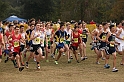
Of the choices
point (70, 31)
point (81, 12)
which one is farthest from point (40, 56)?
point (81, 12)

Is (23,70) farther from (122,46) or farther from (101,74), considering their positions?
(122,46)

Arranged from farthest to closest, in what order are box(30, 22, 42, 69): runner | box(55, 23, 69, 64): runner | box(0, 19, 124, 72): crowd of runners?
box(55, 23, 69, 64): runner → box(30, 22, 42, 69): runner → box(0, 19, 124, 72): crowd of runners

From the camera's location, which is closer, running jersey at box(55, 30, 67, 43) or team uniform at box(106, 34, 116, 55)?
team uniform at box(106, 34, 116, 55)

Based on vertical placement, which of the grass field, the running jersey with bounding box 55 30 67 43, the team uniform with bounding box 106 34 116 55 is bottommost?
the grass field

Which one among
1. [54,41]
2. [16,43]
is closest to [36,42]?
[16,43]

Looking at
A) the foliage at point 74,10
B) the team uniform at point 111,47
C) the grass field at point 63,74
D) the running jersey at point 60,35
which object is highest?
the foliage at point 74,10

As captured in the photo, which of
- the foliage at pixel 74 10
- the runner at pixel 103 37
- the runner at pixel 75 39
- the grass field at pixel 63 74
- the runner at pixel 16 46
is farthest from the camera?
the foliage at pixel 74 10

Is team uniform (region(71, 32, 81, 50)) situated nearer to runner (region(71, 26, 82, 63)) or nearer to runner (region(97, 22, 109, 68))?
runner (region(71, 26, 82, 63))

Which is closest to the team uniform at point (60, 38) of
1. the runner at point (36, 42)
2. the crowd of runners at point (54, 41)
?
the crowd of runners at point (54, 41)

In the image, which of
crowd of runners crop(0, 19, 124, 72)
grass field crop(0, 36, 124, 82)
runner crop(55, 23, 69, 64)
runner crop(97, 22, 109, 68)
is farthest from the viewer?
runner crop(55, 23, 69, 64)

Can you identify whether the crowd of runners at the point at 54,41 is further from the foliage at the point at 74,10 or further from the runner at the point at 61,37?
the foliage at the point at 74,10

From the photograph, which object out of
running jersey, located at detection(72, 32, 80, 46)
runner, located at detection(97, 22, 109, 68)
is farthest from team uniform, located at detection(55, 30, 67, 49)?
runner, located at detection(97, 22, 109, 68)

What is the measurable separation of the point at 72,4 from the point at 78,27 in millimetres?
49107

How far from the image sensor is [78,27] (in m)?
15.6
